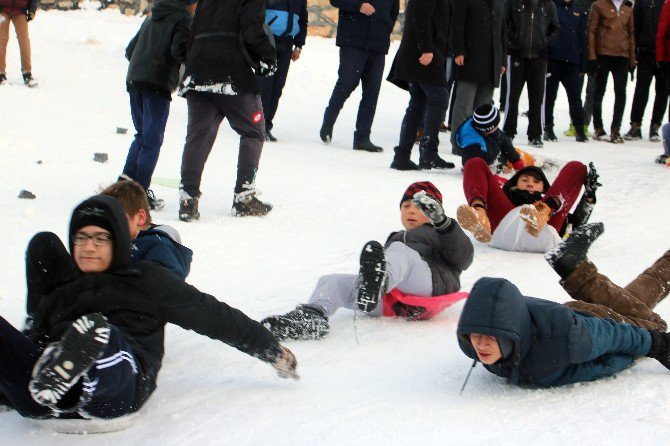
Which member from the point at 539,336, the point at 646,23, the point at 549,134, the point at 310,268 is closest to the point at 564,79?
the point at 549,134

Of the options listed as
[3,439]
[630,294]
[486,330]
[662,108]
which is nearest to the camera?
[3,439]

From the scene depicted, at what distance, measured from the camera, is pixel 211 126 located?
609 cm

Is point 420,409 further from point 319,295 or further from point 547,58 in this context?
point 547,58

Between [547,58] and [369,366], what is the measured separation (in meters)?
8.12

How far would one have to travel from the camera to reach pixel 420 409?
10.0ft

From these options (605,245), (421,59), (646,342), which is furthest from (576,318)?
(421,59)

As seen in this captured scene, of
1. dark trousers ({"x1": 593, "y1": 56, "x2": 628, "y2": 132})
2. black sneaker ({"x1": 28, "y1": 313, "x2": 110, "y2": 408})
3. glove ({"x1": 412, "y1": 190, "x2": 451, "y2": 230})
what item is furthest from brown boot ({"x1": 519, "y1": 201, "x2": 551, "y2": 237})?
dark trousers ({"x1": 593, "y1": 56, "x2": 628, "y2": 132})

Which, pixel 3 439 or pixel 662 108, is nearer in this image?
pixel 3 439

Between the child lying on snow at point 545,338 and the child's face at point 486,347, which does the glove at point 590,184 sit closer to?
the child lying on snow at point 545,338

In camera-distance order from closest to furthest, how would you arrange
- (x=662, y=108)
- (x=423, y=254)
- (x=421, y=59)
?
(x=423, y=254) → (x=421, y=59) → (x=662, y=108)

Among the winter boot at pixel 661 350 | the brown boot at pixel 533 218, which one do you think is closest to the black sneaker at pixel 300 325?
the winter boot at pixel 661 350

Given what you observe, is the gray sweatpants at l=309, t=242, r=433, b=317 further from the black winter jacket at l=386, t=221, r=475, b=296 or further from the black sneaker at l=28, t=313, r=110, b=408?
the black sneaker at l=28, t=313, r=110, b=408

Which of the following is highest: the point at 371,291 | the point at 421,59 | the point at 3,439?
the point at 421,59

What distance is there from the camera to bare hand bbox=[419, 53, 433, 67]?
8.18 m
